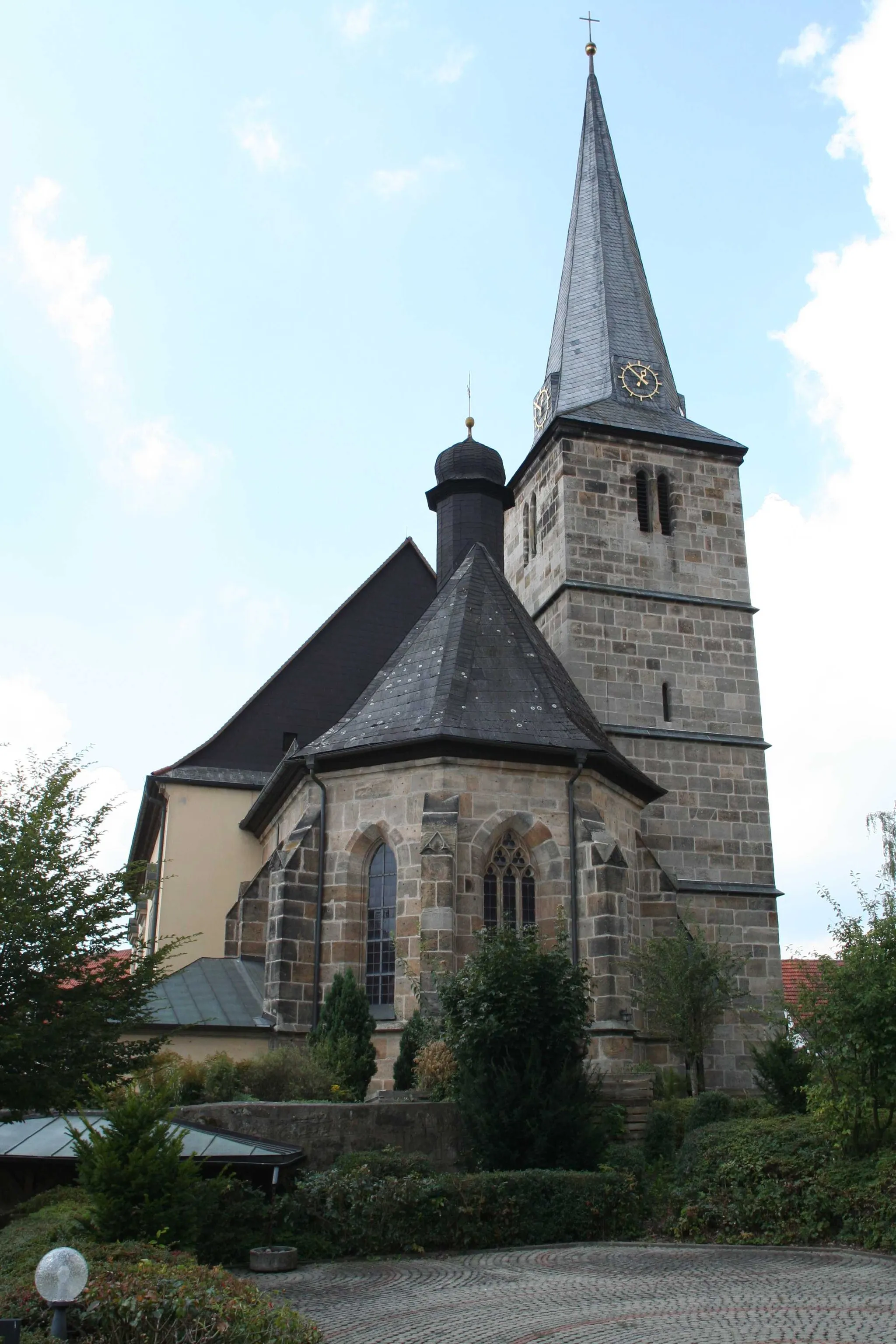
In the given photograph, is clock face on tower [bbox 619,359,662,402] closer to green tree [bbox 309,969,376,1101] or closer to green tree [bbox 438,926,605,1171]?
green tree [bbox 309,969,376,1101]

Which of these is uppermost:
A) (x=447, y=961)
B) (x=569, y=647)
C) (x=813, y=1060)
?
(x=569, y=647)

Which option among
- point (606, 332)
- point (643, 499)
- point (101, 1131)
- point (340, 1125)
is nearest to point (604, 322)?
point (606, 332)

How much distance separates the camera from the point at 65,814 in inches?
590

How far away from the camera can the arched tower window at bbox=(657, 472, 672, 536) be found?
26.2 m

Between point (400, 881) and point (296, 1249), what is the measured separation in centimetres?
681

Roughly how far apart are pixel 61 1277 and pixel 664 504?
22.5 m

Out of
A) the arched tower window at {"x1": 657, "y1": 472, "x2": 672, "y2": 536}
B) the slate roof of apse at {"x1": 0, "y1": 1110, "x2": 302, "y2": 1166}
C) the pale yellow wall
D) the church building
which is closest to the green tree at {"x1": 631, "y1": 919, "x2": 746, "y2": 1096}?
the church building

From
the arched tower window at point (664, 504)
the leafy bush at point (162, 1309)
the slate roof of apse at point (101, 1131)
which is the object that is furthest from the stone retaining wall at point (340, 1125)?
the arched tower window at point (664, 504)

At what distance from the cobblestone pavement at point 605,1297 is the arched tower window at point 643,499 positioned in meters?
16.5

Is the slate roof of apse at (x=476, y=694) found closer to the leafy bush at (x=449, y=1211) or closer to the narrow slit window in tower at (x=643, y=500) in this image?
the narrow slit window in tower at (x=643, y=500)

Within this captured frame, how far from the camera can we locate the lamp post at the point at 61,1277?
19.3 feet

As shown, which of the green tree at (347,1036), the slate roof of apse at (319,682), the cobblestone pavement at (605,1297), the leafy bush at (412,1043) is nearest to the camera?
the cobblestone pavement at (605,1297)

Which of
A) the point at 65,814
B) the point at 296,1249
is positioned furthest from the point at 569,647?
the point at 296,1249

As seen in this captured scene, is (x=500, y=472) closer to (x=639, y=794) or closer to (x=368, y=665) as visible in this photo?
(x=368, y=665)
